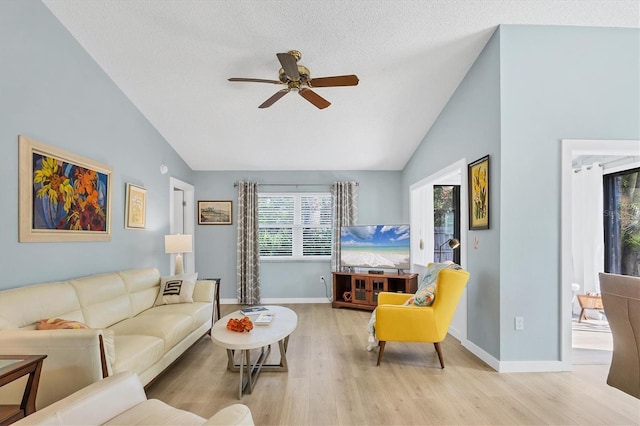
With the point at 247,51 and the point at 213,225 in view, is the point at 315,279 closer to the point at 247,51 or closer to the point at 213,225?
the point at 213,225

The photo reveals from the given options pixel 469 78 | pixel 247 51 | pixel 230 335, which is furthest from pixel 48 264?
pixel 469 78

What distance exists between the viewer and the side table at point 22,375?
152 centimetres

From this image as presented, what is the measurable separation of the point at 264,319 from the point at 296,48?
258cm

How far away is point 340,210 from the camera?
5.87m

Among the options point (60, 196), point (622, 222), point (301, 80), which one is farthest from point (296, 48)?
point (622, 222)

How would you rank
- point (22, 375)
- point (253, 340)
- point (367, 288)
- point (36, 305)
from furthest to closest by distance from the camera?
point (367, 288) → point (253, 340) → point (36, 305) → point (22, 375)

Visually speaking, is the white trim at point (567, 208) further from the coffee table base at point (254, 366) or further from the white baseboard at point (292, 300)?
the white baseboard at point (292, 300)

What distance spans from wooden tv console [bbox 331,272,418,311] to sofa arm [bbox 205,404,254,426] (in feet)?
13.6

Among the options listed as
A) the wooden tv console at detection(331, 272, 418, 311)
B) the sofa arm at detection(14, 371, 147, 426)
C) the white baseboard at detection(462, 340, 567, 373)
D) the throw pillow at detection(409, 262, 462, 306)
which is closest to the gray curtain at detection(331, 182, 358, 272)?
the wooden tv console at detection(331, 272, 418, 311)

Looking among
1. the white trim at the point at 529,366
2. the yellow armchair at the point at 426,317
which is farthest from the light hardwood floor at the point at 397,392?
the yellow armchair at the point at 426,317

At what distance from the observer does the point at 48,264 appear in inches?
108

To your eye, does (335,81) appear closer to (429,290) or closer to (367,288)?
(429,290)

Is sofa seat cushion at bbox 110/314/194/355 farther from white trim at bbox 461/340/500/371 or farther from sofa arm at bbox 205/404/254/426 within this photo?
white trim at bbox 461/340/500/371

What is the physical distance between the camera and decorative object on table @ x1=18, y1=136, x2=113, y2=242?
252 cm
